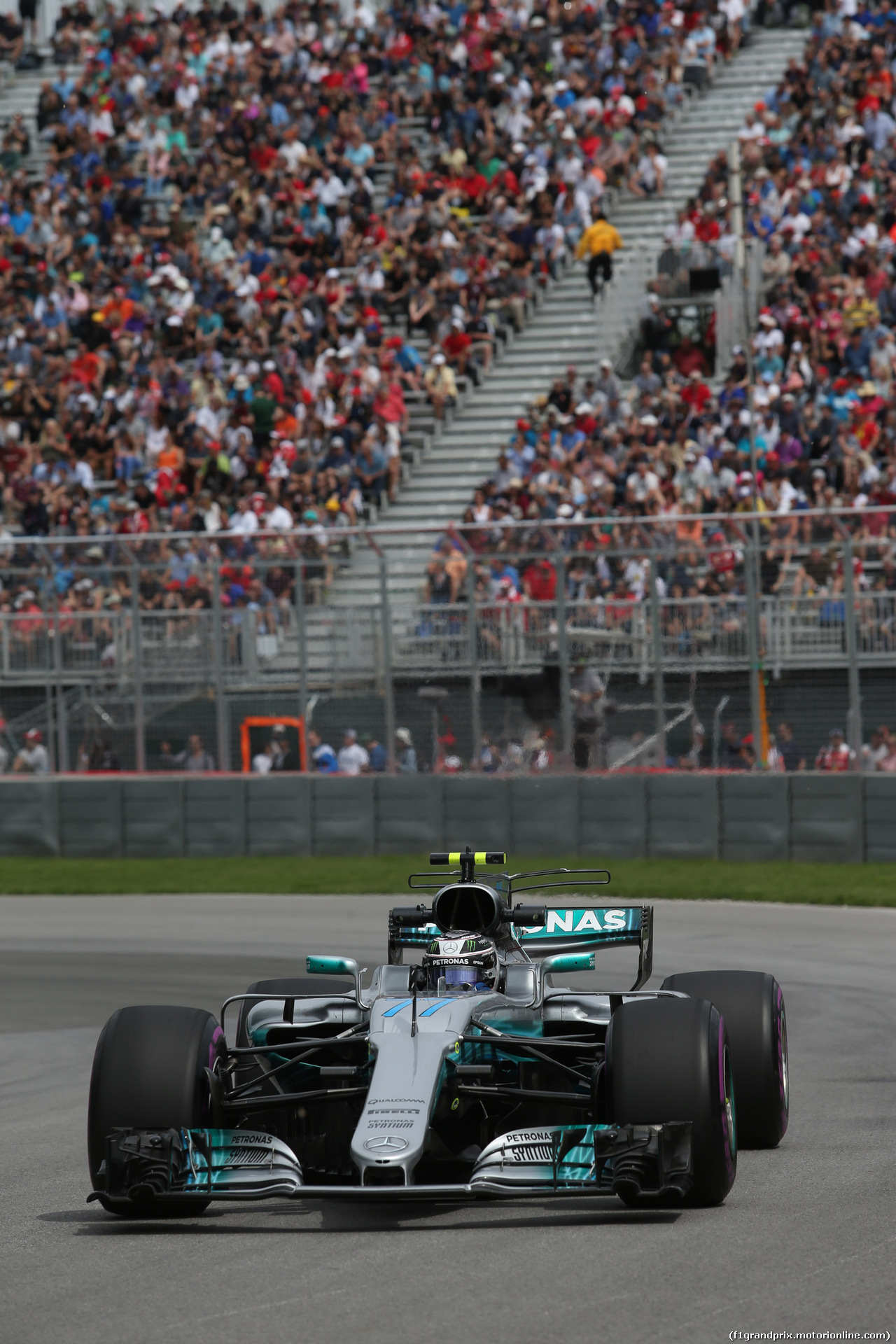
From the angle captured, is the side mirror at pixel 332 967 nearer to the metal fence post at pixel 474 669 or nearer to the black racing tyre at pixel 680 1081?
A: the black racing tyre at pixel 680 1081

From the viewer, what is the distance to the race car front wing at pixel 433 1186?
621cm

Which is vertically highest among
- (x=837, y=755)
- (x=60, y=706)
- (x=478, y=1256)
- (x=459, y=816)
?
(x=60, y=706)

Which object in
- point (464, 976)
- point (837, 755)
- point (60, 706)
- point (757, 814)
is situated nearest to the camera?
point (464, 976)

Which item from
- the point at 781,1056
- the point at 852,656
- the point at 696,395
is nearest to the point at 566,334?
the point at 696,395

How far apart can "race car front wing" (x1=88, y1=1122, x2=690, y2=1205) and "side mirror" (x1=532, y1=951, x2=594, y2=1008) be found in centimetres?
109

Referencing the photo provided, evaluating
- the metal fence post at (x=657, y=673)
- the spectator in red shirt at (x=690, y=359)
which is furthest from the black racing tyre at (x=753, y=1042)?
the spectator in red shirt at (x=690, y=359)

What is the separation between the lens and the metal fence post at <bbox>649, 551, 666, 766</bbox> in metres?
17.7

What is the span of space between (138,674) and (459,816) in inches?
136

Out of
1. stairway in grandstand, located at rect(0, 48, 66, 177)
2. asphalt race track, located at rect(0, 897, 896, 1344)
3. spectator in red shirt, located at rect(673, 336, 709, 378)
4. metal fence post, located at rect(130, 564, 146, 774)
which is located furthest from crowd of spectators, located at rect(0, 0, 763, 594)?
asphalt race track, located at rect(0, 897, 896, 1344)

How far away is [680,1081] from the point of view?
631 cm

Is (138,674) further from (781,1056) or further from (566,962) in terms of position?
(781,1056)

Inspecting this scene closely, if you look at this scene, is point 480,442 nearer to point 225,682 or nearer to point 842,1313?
point 225,682

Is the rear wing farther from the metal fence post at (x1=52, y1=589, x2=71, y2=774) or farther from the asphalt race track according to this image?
the metal fence post at (x1=52, y1=589, x2=71, y2=774)

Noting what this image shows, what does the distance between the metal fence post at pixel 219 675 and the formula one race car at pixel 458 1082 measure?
1141 cm
